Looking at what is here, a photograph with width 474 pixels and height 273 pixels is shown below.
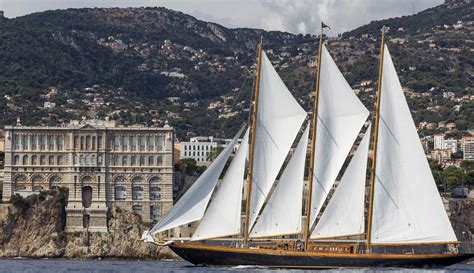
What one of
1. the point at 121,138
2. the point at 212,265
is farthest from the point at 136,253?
the point at 212,265

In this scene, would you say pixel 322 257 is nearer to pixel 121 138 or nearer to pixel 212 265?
pixel 212 265

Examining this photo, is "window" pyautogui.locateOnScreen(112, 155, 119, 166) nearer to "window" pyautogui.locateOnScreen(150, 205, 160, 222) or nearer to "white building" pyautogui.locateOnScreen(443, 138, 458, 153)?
"window" pyautogui.locateOnScreen(150, 205, 160, 222)

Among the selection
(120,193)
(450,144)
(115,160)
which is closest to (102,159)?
(115,160)

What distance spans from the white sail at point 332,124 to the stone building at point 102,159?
45.4m

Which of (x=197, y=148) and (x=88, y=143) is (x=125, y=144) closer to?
(x=88, y=143)

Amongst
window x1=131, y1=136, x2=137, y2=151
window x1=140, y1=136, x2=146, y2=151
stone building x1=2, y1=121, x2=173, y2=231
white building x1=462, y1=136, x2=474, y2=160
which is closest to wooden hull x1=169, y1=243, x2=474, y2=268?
stone building x1=2, y1=121, x2=173, y2=231

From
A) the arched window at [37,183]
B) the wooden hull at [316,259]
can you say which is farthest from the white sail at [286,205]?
the arched window at [37,183]

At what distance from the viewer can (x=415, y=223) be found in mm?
84500

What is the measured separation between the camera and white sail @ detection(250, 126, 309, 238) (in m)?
86.3

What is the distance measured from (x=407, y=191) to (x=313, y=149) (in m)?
5.51

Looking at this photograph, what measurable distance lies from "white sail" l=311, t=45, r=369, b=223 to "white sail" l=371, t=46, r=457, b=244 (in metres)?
1.50

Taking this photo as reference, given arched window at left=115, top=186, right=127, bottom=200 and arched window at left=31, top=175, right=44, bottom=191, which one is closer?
arched window at left=115, top=186, right=127, bottom=200

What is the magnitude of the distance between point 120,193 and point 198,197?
45.1 m

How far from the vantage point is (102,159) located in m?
131
